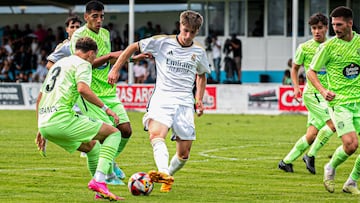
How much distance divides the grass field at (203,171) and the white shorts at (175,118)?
749 mm

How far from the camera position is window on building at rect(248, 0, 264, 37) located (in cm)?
4212

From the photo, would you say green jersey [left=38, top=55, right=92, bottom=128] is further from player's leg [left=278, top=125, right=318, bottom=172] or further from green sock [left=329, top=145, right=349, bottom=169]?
player's leg [left=278, top=125, right=318, bottom=172]

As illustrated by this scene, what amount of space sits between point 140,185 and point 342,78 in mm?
2951

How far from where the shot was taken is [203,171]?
14000 millimetres

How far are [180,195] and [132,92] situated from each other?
21911 mm

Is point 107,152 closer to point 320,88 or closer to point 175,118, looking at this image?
point 175,118

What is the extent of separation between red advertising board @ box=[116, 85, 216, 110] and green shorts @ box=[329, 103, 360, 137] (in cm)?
2086

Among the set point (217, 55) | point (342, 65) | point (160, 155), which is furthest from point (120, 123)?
point (217, 55)

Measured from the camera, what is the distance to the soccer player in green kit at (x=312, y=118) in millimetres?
14094

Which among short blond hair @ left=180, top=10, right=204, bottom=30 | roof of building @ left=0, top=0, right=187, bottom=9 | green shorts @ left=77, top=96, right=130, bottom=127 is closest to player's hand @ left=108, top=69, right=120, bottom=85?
short blond hair @ left=180, top=10, right=204, bottom=30

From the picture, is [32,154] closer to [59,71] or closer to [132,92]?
[59,71]

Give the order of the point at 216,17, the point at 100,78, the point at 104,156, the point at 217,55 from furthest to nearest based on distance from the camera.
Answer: the point at 216,17, the point at 217,55, the point at 100,78, the point at 104,156

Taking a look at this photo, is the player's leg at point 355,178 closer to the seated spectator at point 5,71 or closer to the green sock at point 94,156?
the green sock at point 94,156

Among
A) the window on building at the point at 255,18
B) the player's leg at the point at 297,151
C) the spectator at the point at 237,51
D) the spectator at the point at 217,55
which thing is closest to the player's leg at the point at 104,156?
the player's leg at the point at 297,151
